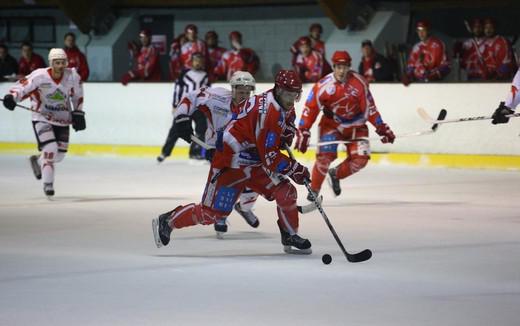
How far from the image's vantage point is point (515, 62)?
14.6 metres

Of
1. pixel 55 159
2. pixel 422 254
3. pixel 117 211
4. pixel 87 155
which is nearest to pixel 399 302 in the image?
pixel 422 254

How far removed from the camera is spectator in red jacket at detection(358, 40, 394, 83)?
14984 mm

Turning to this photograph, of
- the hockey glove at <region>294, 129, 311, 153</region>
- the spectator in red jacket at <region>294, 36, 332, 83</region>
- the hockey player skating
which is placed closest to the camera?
the hockey glove at <region>294, 129, 311, 153</region>

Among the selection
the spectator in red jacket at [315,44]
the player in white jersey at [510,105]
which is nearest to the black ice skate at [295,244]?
the player in white jersey at [510,105]

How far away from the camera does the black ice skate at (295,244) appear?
7.57 meters

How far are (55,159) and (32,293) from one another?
5.09 meters

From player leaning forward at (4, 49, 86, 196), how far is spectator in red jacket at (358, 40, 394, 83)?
4.84 metres

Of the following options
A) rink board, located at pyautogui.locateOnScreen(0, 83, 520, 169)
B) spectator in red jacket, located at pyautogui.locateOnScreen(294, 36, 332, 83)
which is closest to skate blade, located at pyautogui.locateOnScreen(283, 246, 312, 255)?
rink board, located at pyautogui.locateOnScreen(0, 83, 520, 169)

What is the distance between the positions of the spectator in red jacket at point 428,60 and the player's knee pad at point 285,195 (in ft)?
24.4

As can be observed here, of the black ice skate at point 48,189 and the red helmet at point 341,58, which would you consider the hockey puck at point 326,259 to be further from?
the black ice skate at point 48,189

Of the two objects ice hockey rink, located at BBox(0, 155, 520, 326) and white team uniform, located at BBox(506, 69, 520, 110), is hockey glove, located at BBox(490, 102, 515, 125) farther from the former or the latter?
ice hockey rink, located at BBox(0, 155, 520, 326)

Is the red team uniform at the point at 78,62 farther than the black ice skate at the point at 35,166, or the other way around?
the red team uniform at the point at 78,62

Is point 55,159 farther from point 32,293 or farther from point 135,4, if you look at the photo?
point 135,4

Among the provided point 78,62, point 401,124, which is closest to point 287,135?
point 401,124
